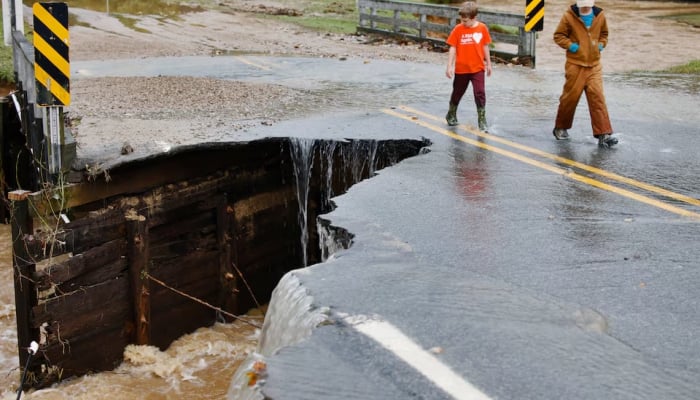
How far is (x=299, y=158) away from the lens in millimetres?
10773

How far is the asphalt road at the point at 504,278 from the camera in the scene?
460cm

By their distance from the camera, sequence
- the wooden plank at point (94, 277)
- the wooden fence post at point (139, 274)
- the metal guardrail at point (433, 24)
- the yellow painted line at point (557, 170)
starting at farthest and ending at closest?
the metal guardrail at point (433, 24), the wooden fence post at point (139, 274), the wooden plank at point (94, 277), the yellow painted line at point (557, 170)

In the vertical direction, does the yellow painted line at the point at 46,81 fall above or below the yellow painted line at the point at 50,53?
below

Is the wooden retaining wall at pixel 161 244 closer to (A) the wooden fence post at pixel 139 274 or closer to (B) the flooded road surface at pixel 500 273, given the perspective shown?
(A) the wooden fence post at pixel 139 274

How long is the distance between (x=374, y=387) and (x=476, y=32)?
7508 millimetres

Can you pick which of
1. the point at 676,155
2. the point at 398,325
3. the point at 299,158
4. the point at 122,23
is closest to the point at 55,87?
the point at 299,158

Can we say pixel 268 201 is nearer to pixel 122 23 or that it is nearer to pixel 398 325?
pixel 398 325

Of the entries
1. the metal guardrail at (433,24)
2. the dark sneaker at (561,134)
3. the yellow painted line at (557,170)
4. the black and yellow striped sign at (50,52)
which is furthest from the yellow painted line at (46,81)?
the metal guardrail at (433,24)

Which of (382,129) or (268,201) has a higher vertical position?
(382,129)

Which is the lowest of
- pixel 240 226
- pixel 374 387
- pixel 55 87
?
pixel 240 226

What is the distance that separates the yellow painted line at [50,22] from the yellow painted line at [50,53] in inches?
5.4

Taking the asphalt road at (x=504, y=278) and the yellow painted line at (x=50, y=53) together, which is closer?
the asphalt road at (x=504, y=278)

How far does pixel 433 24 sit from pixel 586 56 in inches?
510

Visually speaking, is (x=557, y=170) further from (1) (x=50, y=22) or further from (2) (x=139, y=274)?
(1) (x=50, y=22)
